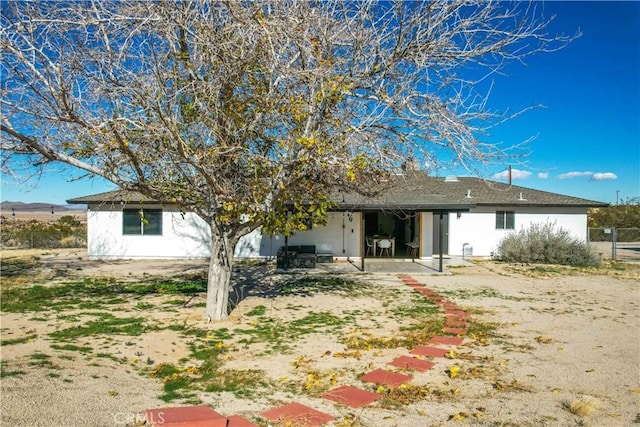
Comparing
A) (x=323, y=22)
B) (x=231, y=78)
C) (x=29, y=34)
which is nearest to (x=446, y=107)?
(x=323, y=22)

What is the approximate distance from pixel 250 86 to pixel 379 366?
4540mm

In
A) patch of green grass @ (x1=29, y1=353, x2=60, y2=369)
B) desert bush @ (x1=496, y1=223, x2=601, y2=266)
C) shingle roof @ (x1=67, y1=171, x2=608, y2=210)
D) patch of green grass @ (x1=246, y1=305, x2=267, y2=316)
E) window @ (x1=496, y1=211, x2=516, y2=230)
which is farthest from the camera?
window @ (x1=496, y1=211, x2=516, y2=230)

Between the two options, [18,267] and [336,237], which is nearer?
[18,267]

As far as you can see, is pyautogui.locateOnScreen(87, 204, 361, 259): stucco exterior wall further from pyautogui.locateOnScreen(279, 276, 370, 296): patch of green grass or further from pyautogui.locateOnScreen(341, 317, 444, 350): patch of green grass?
pyautogui.locateOnScreen(341, 317, 444, 350): patch of green grass

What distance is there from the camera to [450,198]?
17.2 metres

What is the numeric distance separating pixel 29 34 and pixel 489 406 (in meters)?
7.28

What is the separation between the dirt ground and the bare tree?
2.23 metres

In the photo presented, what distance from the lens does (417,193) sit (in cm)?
1842

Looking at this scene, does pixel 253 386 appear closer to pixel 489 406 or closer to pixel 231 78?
pixel 489 406

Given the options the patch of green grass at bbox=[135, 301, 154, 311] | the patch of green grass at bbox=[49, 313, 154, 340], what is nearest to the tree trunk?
the patch of green grass at bbox=[49, 313, 154, 340]

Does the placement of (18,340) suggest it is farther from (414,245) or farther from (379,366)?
(414,245)

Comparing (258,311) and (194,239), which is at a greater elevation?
(194,239)

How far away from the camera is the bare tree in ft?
20.9

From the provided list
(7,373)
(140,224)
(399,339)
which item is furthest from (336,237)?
(7,373)
